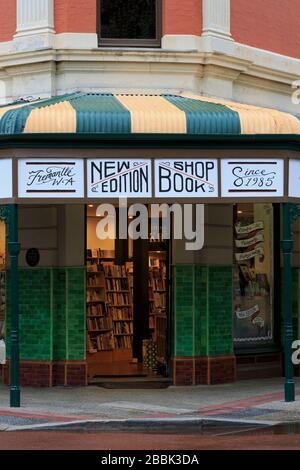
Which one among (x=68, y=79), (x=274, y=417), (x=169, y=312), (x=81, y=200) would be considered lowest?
(x=274, y=417)

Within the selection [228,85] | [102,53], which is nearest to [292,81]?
[228,85]

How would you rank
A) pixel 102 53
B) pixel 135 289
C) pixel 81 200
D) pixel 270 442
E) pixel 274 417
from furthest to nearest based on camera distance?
pixel 135 289 < pixel 102 53 < pixel 81 200 < pixel 274 417 < pixel 270 442

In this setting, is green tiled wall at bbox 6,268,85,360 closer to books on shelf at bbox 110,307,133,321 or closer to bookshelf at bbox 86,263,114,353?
bookshelf at bbox 86,263,114,353

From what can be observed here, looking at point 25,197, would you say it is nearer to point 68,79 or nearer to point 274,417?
point 68,79

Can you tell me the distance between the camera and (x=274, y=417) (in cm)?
1329

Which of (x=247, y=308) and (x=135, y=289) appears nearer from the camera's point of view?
(x=247, y=308)

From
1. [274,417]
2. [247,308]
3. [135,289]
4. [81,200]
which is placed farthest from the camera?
[135,289]

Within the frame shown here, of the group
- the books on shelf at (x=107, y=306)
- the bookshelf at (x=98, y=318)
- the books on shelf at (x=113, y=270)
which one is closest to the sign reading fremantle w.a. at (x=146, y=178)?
the books on shelf at (x=107, y=306)

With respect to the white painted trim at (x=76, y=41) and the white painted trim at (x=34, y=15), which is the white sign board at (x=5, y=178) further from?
the white painted trim at (x=34, y=15)

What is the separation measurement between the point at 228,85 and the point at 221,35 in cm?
88

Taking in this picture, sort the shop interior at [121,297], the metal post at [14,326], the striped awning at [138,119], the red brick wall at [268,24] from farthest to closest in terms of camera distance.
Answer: the shop interior at [121,297] → the red brick wall at [268,24] → the striped awning at [138,119] → the metal post at [14,326]

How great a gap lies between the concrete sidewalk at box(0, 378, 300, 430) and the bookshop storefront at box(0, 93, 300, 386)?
66 cm

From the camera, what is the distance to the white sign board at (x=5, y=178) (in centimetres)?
1417

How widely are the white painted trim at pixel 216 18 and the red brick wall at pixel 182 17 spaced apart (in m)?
0.12
